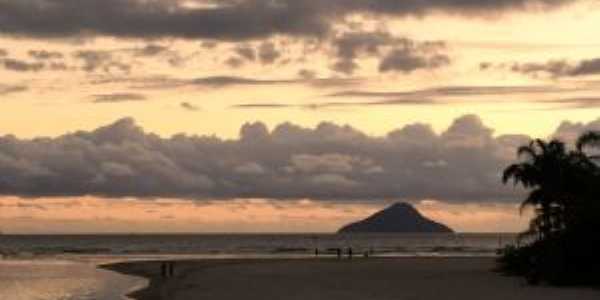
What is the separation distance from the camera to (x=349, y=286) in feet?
177

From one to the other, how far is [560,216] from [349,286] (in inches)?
507

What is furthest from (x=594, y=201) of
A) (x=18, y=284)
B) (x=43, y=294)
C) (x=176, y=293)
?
(x=18, y=284)

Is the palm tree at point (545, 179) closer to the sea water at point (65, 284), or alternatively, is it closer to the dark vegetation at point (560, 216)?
the dark vegetation at point (560, 216)

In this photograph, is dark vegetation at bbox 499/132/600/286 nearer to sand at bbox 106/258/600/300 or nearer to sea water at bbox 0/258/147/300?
sand at bbox 106/258/600/300

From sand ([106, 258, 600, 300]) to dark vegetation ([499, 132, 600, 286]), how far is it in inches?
58.7

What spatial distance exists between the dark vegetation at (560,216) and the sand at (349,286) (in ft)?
4.89

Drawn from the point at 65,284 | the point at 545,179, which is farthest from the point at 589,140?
the point at 65,284

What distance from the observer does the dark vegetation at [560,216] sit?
2003 inches

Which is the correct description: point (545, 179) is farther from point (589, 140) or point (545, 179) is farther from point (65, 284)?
point (65, 284)

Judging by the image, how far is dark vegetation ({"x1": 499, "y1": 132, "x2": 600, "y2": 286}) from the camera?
50875 millimetres


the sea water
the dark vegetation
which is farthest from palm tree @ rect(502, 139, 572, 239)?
the sea water

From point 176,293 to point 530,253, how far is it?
20.7 meters

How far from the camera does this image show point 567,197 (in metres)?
57.2

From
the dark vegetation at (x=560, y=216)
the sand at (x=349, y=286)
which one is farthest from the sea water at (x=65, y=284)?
the dark vegetation at (x=560, y=216)
